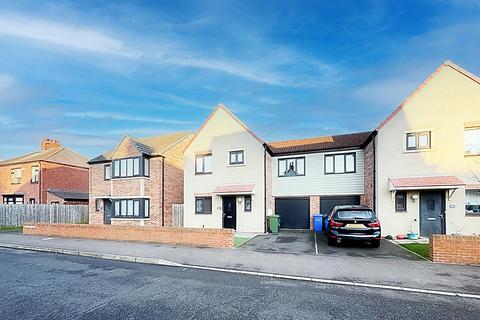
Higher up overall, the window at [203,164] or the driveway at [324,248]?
the window at [203,164]

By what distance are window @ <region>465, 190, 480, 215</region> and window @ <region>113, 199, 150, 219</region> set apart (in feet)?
62.3

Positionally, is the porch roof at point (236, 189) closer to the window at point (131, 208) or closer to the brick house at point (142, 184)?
the brick house at point (142, 184)

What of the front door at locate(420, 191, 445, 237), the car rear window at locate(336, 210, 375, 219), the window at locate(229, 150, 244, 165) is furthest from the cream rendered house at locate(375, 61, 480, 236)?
the window at locate(229, 150, 244, 165)

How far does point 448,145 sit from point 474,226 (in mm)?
3899

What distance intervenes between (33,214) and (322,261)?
25.3 m

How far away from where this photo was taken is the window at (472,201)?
1393 cm

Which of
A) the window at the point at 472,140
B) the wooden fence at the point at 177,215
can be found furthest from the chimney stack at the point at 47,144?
the window at the point at 472,140

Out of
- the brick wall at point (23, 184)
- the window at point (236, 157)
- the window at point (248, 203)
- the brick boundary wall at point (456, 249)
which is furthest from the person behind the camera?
the brick wall at point (23, 184)

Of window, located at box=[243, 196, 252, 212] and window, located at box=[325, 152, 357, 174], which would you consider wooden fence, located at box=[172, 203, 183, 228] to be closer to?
window, located at box=[243, 196, 252, 212]

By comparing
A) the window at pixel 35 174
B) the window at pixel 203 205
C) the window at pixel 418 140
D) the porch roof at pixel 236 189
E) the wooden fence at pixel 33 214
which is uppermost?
the window at pixel 418 140

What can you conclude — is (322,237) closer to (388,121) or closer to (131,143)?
(388,121)

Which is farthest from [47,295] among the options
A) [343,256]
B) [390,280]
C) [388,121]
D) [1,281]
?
[388,121]

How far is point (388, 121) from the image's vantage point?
15.5m

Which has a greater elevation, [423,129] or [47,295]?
[423,129]
